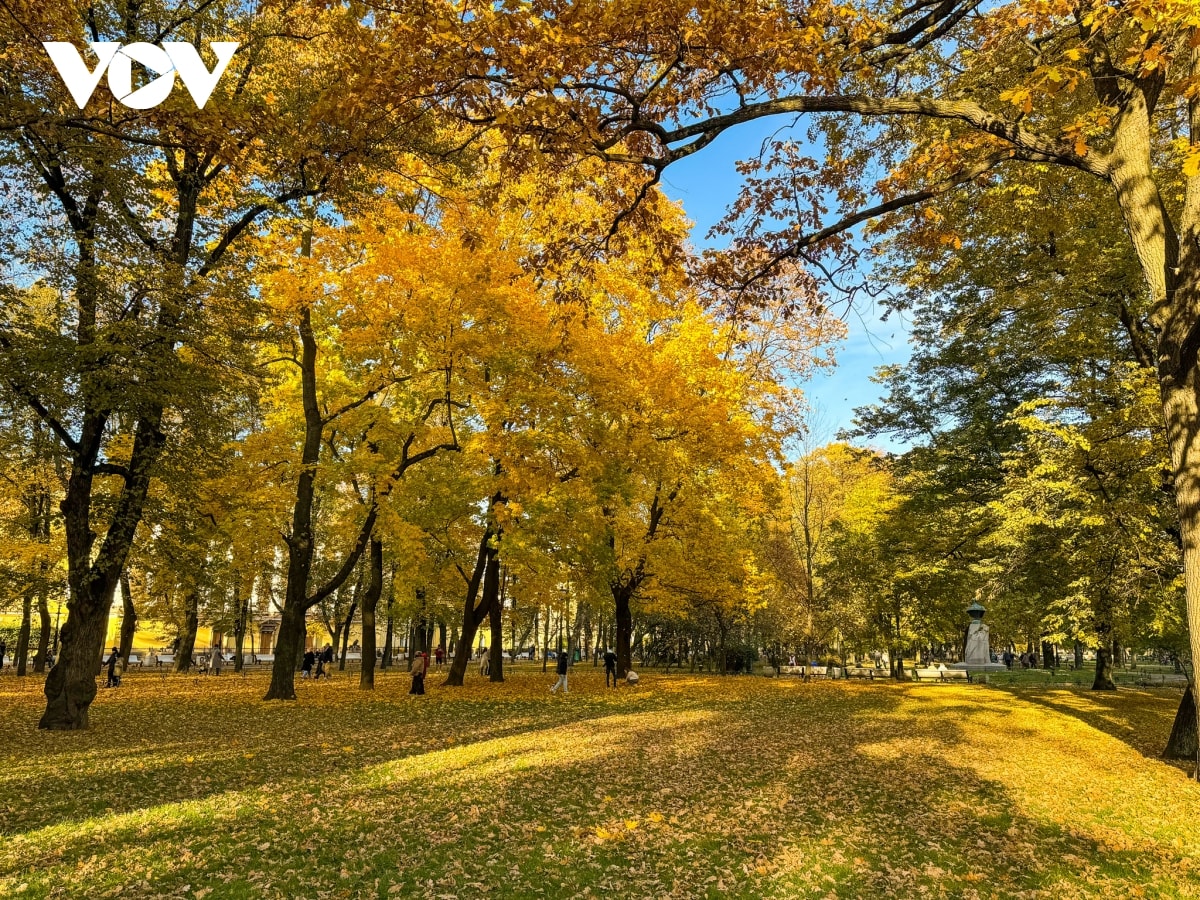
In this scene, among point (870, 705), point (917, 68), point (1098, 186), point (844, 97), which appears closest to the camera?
point (844, 97)

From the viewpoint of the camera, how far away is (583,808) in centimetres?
790

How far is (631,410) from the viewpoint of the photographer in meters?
19.4

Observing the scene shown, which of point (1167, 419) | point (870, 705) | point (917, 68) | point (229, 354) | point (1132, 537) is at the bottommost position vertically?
point (870, 705)

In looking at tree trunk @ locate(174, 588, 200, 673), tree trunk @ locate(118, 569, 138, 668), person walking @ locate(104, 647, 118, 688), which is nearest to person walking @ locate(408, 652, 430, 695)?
person walking @ locate(104, 647, 118, 688)

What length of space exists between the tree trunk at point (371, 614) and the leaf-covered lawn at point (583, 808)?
686cm

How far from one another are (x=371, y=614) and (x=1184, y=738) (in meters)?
20.1

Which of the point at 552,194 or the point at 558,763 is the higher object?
the point at 552,194

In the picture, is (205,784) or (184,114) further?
(205,784)

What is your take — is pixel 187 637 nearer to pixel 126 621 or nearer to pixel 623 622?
pixel 126 621

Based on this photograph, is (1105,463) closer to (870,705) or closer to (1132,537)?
(1132,537)

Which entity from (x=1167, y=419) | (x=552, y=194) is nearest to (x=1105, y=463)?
(x=1167, y=419)

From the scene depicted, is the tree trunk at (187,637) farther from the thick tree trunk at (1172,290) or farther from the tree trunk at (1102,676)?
the tree trunk at (1102,676)

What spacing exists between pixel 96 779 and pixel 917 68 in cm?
1395

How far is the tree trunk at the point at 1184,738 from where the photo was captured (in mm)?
12133
